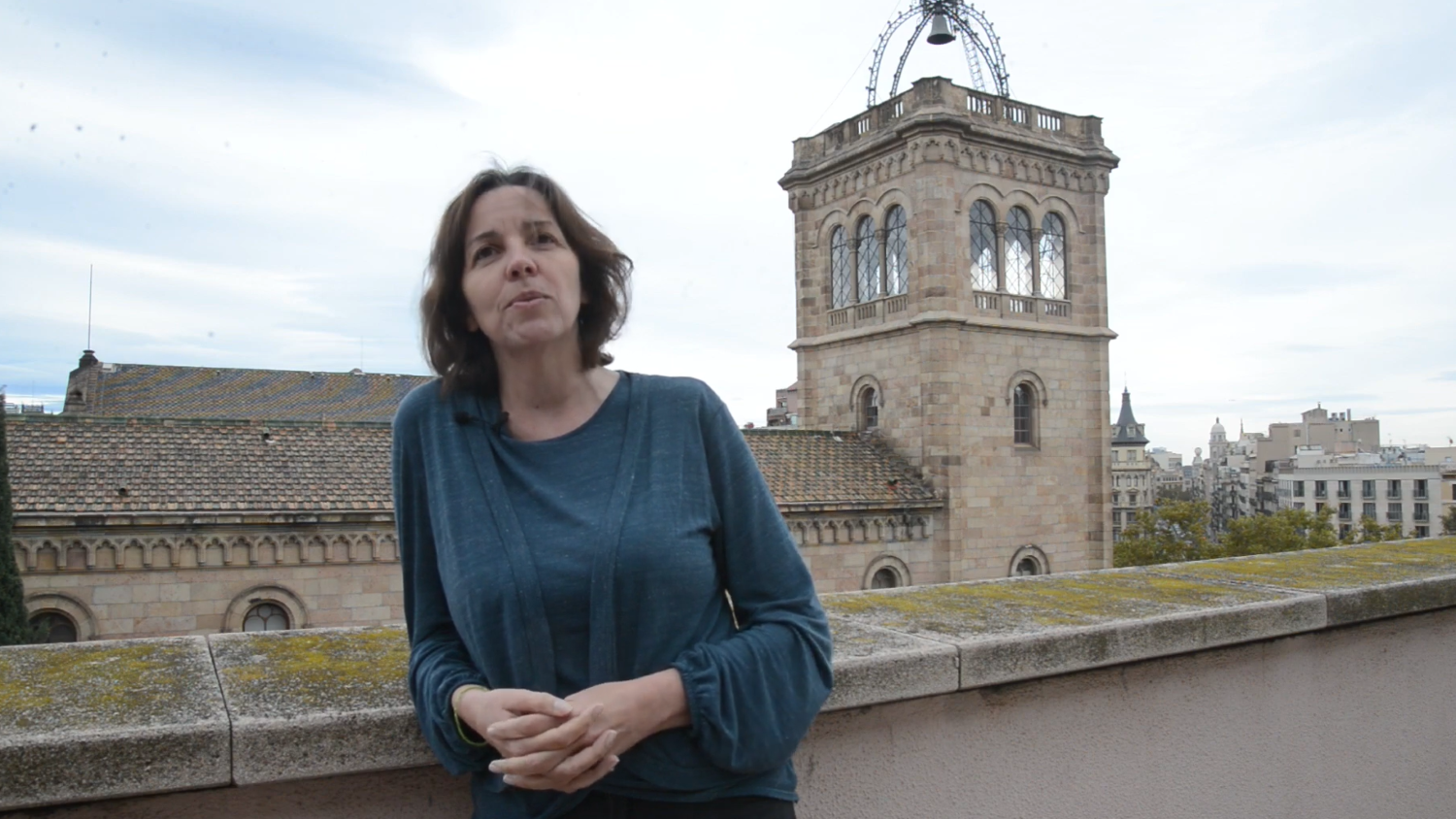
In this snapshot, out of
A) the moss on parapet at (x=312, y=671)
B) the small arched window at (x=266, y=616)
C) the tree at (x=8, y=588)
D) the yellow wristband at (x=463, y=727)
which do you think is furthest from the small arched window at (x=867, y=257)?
the yellow wristband at (x=463, y=727)

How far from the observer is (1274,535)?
3888cm

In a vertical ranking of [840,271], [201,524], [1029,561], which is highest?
[840,271]

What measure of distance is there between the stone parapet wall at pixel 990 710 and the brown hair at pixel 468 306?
0.63 m

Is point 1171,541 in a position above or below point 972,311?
below

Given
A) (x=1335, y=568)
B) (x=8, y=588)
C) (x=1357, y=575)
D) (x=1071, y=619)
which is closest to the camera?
(x=1071, y=619)

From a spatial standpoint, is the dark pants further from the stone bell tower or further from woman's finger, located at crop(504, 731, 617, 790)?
the stone bell tower

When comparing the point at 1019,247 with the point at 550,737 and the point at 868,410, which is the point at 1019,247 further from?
the point at 550,737

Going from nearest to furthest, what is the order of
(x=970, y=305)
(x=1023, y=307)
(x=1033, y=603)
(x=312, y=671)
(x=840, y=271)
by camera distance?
(x=312, y=671) < (x=1033, y=603) < (x=970, y=305) < (x=1023, y=307) < (x=840, y=271)

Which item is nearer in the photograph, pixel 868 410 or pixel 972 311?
pixel 972 311

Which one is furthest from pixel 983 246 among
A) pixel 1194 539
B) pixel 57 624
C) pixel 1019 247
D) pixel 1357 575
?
pixel 1357 575

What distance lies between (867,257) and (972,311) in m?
3.29

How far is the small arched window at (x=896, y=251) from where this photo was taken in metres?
24.2

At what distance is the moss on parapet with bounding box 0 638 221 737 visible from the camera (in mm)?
1680

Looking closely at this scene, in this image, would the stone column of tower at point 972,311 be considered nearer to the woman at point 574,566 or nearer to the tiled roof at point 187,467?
the tiled roof at point 187,467
